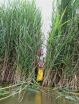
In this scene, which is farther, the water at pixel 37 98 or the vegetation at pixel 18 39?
the vegetation at pixel 18 39

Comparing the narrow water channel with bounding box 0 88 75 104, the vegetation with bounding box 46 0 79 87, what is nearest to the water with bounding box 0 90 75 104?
the narrow water channel with bounding box 0 88 75 104

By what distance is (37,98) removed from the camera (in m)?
3.07

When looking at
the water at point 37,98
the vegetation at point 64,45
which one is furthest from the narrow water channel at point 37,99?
the vegetation at point 64,45

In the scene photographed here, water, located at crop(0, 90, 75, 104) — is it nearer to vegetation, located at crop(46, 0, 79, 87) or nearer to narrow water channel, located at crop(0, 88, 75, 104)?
narrow water channel, located at crop(0, 88, 75, 104)

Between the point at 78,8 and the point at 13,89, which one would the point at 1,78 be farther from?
the point at 78,8

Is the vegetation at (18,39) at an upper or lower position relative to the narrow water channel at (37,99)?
upper

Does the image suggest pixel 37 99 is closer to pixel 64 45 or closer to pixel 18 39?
pixel 64 45

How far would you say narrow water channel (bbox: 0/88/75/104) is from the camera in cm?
296

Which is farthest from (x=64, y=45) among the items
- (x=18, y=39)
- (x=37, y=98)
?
(x=37, y=98)

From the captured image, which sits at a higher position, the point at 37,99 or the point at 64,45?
the point at 64,45

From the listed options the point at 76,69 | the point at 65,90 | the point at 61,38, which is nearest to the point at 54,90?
the point at 65,90

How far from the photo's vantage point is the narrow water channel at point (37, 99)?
2.96 m

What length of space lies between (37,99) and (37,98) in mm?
28

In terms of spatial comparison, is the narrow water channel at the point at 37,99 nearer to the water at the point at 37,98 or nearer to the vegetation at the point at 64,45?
the water at the point at 37,98
